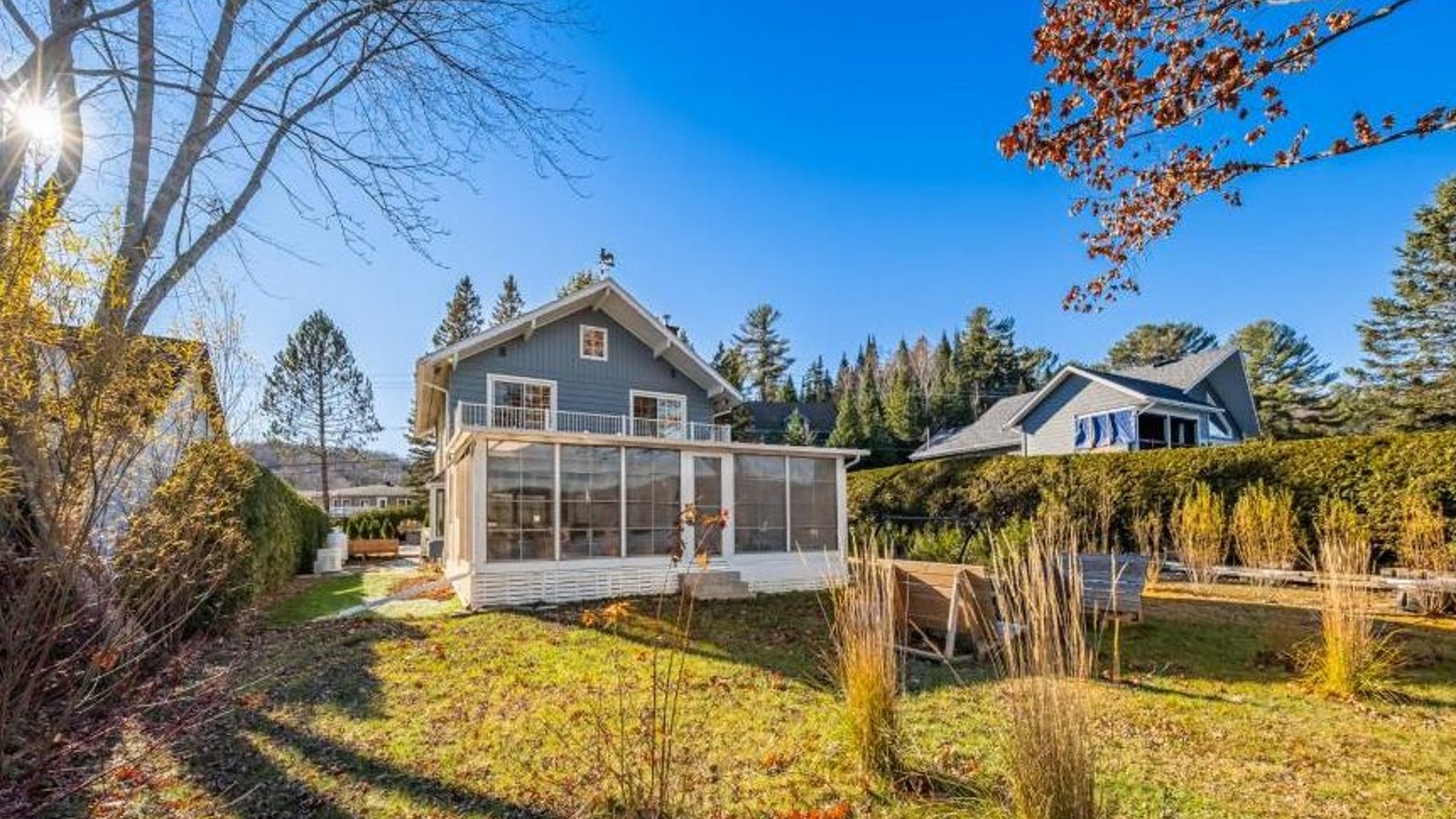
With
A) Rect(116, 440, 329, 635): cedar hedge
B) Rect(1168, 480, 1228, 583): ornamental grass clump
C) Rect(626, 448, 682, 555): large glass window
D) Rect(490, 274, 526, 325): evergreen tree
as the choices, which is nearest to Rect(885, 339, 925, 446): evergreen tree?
Rect(490, 274, 526, 325): evergreen tree

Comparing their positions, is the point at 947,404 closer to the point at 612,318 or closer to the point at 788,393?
the point at 788,393

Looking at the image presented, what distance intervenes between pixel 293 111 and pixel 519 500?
553cm

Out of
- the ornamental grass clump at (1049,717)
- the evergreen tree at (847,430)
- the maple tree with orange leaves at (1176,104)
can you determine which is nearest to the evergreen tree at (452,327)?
the evergreen tree at (847,430)

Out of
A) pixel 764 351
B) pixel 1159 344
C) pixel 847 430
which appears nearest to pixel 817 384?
pixel 764 351

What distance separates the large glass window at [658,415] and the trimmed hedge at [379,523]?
49.2 ft

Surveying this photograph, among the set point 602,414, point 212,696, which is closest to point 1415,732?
point 212,696

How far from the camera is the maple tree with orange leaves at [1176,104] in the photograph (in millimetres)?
3055

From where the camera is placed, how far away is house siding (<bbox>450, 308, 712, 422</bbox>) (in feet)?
50.6

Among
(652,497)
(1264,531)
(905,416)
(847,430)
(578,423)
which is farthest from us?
(905,416)

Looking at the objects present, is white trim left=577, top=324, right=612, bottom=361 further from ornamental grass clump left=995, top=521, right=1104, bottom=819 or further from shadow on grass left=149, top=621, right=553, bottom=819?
ornamental grass clump left=995, top=521, right=1104, bottom=819

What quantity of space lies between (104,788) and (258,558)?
6.90 m

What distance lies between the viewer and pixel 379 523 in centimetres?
2747

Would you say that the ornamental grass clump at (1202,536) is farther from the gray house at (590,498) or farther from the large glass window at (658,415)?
the large glass window at (658,415)

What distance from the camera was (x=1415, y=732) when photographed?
13.0 feet
